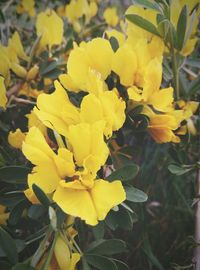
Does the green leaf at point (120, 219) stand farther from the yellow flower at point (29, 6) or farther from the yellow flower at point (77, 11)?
the yellow flower at point (29, 6)

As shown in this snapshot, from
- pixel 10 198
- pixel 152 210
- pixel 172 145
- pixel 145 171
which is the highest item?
pixel 10 198

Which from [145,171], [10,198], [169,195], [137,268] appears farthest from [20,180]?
[169,195]

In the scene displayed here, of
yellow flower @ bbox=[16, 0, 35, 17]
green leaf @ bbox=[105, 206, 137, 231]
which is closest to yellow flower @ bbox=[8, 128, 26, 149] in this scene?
green leaf @ bbox=[105, 206, 137, 231]

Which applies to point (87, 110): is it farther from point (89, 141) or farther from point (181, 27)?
point (181, 27)

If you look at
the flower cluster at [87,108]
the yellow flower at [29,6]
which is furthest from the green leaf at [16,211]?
the yellow flower at [29,6]

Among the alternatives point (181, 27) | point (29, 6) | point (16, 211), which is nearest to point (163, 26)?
point (181, 27)

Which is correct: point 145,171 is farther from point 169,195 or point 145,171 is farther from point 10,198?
point 10,198
